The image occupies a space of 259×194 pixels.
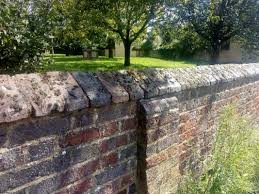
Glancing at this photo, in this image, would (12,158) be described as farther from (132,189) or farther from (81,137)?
(132,189)

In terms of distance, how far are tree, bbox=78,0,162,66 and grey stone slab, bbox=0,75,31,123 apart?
1871cm

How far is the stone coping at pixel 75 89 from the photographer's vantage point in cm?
178

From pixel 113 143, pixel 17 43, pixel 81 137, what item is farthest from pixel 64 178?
pixel 17 43

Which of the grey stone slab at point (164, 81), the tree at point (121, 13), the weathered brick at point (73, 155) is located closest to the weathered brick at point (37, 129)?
the weathered brick at point (73, 155)

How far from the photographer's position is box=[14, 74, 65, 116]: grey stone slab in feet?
6.07

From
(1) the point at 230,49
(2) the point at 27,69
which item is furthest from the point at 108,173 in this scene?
(1) the point at 230,49

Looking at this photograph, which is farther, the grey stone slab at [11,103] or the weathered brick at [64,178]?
the weathered brick at [64,178]

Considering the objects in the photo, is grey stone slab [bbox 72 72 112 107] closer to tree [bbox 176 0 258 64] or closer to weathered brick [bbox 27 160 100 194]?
weathered brick [bbox 27 160 100 194]

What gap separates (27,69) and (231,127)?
6632 millimetres

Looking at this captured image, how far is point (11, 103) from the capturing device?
68.2 inches

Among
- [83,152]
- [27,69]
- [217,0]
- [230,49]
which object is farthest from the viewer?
[230,49]

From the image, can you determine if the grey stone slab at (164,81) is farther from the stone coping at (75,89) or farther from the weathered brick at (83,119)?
the weathered brick at (83,119)

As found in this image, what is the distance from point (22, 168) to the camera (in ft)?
6.00

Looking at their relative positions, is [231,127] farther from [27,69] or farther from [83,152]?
[27,69]
